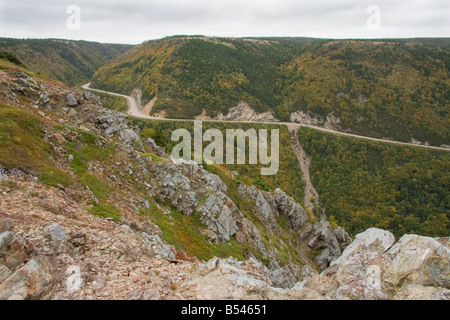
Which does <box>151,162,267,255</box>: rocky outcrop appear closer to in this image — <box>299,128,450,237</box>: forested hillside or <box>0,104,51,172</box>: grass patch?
<box>0,104,51,172</box>: grass patch

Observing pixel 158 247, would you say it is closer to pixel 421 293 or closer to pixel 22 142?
pixel 22 142

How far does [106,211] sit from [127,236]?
103 inches

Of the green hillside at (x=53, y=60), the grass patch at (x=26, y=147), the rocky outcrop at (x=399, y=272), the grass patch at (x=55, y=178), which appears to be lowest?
the rocky outcrop at (x=399, y=272)

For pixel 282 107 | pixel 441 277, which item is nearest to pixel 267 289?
pixel 441 277

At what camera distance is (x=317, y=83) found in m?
108

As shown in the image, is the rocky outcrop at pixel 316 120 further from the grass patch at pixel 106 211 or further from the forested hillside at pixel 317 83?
the grass patch at pixel 106 211

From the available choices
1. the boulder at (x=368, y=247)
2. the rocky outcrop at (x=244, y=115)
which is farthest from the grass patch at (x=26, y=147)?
the rocky outcrop at (x=244, y=115)

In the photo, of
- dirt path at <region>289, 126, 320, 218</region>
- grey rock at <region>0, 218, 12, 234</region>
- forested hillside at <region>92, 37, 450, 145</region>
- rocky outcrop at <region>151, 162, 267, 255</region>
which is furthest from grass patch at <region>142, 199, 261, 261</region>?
forested hillside at <region>92, 37, 450, 145</region>

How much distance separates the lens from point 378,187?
69.8m

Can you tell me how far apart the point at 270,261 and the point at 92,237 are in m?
16.8

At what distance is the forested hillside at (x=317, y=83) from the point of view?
302 feet

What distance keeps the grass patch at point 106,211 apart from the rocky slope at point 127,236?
0.09 metres
